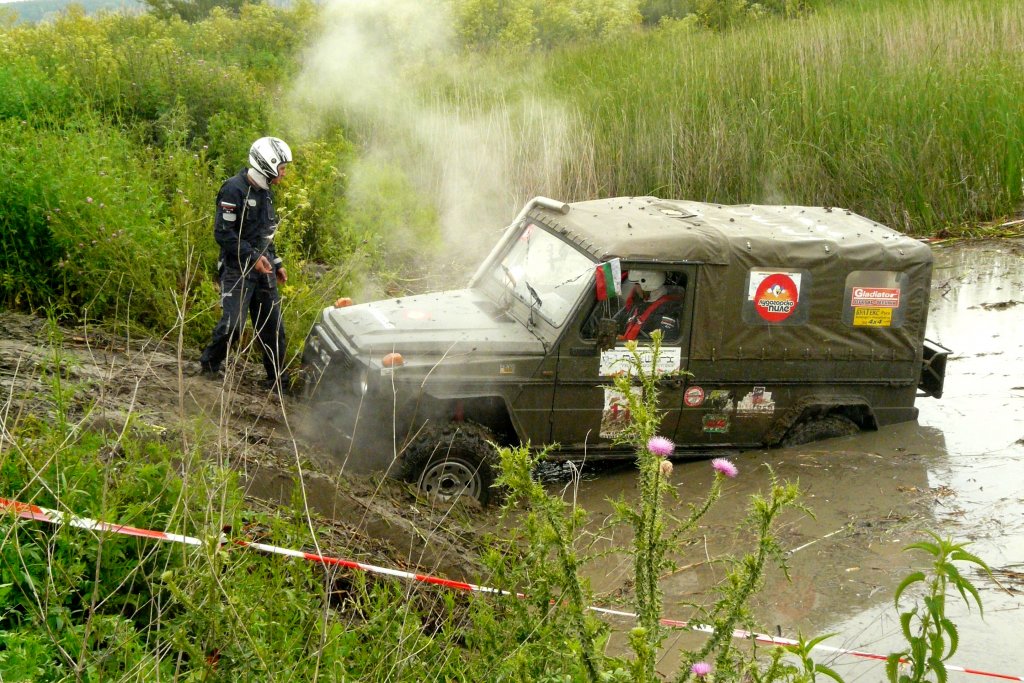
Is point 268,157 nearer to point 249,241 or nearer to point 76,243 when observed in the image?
point 249,241

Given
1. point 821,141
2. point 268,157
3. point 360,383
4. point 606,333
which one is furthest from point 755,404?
point 821,141

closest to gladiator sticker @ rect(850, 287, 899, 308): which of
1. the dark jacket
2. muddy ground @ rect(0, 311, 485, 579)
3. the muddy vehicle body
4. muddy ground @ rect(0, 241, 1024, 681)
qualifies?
the muddy vehicle body

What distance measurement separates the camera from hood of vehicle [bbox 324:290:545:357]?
6.40m

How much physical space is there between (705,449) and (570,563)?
3991mm

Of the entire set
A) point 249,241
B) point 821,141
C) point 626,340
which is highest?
point 249,241

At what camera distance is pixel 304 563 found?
398 centimetres

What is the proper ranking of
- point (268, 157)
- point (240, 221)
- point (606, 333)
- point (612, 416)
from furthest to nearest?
1. point (240, 221)
2. point (268, 157)
3. point (612, 416)
4. point (606, 333)

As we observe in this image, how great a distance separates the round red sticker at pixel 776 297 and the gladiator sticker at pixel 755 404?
51 centimetres

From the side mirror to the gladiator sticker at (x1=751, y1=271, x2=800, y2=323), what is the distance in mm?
1065

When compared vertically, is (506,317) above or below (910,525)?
above

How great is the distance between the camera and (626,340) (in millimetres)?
6539

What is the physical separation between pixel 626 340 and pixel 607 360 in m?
0.17

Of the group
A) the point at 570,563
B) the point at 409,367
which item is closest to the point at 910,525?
the point at 409,367

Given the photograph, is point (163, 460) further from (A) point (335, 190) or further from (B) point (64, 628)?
(A) point (335, 190)
